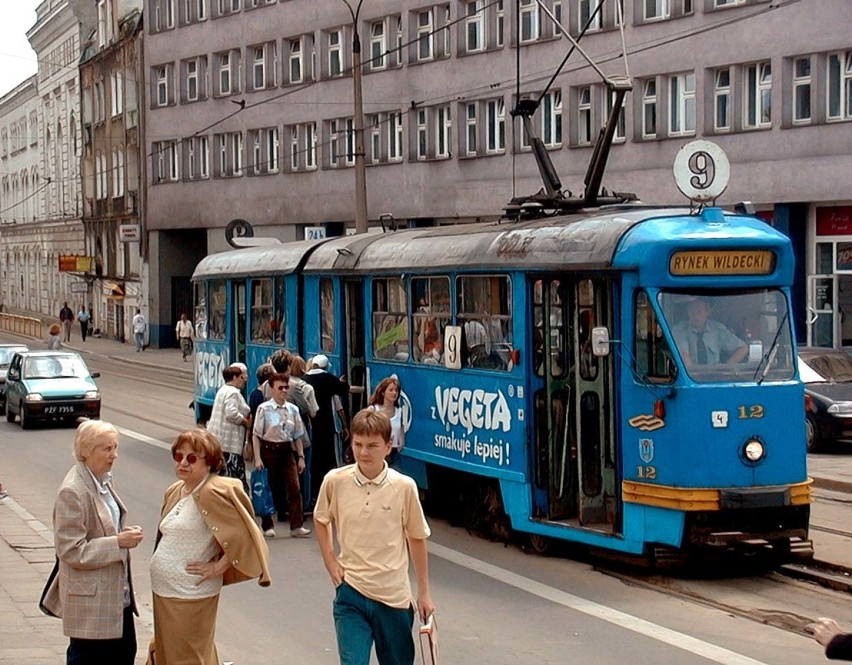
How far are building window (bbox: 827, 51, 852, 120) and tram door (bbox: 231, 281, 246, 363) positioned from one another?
14.8 metres

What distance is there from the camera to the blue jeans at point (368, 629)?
7512 millimetres

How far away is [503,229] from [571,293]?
1.67m

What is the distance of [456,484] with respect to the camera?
1628 cm

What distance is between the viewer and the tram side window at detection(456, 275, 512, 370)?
574 inches

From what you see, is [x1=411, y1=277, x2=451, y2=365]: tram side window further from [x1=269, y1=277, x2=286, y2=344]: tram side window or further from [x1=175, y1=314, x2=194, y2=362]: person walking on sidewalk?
[x1=175, y1=314, x2=194, y2=362]: person walking on sidewalk

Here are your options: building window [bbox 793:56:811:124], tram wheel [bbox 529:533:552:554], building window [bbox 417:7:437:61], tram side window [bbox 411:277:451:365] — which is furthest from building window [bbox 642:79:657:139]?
tram wheel [bbox 529:533:552:554]

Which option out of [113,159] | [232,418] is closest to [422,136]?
[113,159]

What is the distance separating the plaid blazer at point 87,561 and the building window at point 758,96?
95.1ft

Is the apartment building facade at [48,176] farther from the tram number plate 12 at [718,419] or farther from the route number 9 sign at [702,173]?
the tram number plate 12 at [718,419]

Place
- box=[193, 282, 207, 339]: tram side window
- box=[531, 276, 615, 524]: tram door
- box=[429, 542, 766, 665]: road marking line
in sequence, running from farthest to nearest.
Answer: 1. box=[193, 282, 207, 339]: tram side window
2. box=[531, 276, 615, 524]: tram door
3. box=[429, 542, 766, 665]: road marking line

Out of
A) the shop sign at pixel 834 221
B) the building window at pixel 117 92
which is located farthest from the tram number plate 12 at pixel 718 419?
the building window at pixel 117 92

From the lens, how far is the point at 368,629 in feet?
24.7

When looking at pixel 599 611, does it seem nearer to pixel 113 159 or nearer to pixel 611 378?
pixel 611 378

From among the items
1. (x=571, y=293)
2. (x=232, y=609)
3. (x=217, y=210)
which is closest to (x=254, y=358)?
(x=571, y=293)
